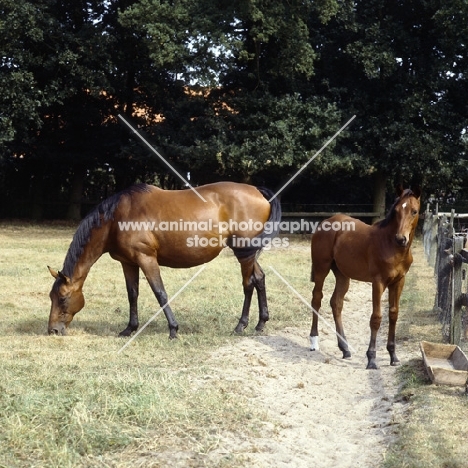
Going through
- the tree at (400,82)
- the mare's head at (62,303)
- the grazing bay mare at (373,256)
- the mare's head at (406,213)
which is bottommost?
the mare's head at (62,303)

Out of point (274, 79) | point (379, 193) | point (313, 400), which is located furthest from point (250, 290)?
point (379, 193)

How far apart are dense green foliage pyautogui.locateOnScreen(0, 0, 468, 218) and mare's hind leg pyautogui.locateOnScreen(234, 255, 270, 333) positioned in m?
11.8

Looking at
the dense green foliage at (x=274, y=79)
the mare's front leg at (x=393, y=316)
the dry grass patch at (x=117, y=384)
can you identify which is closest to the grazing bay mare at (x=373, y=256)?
the mare's front leg at (x=393, y=316)

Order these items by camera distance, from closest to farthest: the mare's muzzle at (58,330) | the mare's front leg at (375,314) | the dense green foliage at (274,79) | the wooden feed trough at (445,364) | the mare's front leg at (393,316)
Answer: the wooden feed trough at (445,364)
the mare's front leg at (375,314)
the mare's front leg at (393,316)
the mare's muzzle at (58,330)
the dense green foliage at (274,79)

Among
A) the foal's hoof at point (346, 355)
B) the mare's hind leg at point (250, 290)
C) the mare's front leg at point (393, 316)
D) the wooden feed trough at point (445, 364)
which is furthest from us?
the mare's hind leg at point (250, 290)

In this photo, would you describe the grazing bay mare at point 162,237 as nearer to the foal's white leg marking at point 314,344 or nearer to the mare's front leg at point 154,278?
the mare's front leg at point 154,278

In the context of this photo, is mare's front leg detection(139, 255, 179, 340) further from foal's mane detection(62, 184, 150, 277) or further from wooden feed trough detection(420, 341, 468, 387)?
wooden feed trough detection(420, 341, 468, 387)

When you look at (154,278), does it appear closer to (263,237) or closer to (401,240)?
(263,237)

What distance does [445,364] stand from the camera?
6902 mm

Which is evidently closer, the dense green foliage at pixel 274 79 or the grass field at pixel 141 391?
the grass field at pixel 141 391

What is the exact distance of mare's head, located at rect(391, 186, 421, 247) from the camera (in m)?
6.79

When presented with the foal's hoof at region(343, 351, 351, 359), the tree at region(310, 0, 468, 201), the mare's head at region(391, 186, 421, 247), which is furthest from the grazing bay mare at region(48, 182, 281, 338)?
the tree at region(310, 0, 468, 201)

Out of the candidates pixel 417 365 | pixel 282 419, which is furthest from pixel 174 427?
pixel 417 365

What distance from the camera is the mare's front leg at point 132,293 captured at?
8641mm
